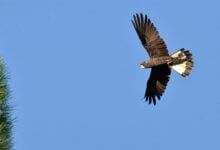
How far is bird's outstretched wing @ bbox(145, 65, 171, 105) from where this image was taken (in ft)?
42.9

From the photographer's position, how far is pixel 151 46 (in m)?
12.8

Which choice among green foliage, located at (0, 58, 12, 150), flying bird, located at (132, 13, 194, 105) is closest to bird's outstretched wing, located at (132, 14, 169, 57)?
flying bird, located at (132, 13, 194, 105)

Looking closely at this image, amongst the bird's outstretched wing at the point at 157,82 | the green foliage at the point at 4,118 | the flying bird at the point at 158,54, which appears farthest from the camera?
the bird's outstretched wing at the point at 157,82

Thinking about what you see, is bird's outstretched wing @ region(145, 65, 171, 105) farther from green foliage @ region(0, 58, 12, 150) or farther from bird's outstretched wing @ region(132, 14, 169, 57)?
green foliage @ region(0, 58, 12, 150)

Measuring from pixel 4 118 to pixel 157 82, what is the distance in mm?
8320

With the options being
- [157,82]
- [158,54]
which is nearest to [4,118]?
[158,54]

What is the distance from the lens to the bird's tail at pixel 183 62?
12609mm

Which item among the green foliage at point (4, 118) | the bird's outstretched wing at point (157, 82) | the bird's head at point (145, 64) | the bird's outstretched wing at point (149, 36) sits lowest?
the green foliage at point (4, 118)

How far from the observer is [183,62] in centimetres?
1267

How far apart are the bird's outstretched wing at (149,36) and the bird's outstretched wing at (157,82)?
390mm

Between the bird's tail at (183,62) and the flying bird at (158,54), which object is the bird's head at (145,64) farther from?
the bird's tail at (183,62)

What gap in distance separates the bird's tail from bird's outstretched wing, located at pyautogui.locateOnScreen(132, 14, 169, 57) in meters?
0.28

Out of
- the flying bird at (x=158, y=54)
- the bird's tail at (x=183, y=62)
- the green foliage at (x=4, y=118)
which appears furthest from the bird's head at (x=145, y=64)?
the green foliage at (x=4, y=118)

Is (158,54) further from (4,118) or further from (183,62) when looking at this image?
(4,118)
